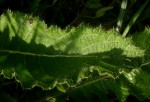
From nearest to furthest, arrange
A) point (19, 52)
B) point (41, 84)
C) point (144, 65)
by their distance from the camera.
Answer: point (41, 84)
point (19, 52)
point (144, 65)

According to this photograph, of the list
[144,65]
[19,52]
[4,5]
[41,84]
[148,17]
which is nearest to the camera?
[41,84]

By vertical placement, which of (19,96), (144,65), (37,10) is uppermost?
(37,10)

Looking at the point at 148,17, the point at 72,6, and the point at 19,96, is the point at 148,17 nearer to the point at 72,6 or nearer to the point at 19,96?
the point at 72,6

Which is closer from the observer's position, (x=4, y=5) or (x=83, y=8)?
(x=4, y=5)

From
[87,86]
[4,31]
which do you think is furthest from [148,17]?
[4,31]
